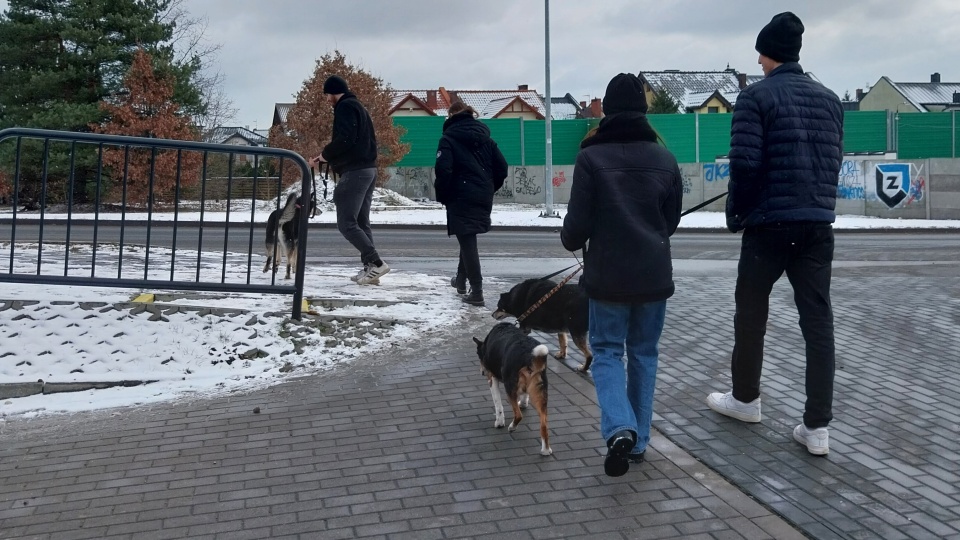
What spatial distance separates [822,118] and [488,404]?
249 centimetres

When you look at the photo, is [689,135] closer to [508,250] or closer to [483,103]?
[508,250]

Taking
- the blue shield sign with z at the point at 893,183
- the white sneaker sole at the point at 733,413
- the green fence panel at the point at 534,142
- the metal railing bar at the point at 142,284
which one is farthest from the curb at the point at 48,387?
the green fence panel at the point at 534,142

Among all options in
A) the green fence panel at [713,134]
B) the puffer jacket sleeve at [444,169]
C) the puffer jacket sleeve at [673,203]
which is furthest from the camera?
the green fence panel at [713,134]

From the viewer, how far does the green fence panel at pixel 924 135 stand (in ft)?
100

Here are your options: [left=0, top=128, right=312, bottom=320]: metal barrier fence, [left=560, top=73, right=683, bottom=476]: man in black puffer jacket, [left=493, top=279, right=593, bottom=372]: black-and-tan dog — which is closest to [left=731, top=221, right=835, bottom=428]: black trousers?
[left=560, top=73, right=683, bottom=476]: man in black puffer jacket

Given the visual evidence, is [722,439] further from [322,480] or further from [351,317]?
[351,317]

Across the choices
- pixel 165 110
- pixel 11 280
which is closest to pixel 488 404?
pixel 11 280

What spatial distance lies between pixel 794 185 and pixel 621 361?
1.22m

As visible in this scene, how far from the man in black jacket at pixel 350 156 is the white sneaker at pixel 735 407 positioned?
4.43m

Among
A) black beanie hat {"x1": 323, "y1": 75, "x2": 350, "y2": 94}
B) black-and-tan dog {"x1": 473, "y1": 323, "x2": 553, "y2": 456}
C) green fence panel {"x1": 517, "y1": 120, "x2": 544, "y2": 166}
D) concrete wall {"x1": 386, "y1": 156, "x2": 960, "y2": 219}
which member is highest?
green fence panel {"x1": 517, "y1": 120, "x2": 544, "y2": 166}

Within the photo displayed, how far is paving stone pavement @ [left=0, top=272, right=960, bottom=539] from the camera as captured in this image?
3.96 metres

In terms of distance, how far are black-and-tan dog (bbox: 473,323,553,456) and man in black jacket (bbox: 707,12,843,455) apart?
125 centimetres

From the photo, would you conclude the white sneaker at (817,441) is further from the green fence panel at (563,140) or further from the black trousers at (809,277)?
the green fence panel at (563,140)

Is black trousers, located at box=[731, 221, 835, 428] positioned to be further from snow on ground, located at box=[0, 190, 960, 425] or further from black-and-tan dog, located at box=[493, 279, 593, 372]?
snow on ground, located at box=[0, 190, 960, 425]
